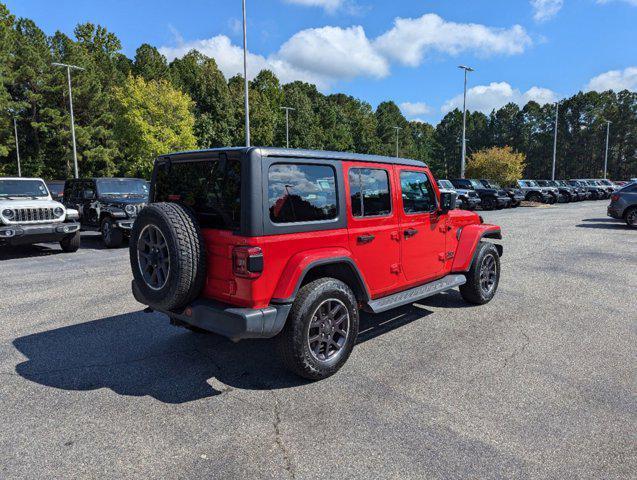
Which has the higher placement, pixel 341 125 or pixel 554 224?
pixel 341 125

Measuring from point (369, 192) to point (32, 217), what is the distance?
358 inches

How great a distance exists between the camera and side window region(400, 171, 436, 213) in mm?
4859

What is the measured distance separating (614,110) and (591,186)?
48.1 metres

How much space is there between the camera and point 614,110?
7525 centimetres

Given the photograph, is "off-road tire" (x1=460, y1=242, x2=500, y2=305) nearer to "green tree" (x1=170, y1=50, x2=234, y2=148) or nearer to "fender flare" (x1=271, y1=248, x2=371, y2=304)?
"fender flare" (x1=271, y1=248, x2=371, y2=304)

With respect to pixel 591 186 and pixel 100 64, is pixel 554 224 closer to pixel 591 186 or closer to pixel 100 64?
pixel 591 186

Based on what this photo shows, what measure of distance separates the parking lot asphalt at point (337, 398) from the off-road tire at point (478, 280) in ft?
0.56

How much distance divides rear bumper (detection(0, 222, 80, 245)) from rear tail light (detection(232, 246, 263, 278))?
8507mm

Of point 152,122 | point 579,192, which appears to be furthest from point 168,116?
point 579,192

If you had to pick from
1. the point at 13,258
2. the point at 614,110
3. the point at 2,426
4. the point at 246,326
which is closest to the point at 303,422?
the point at 246,326

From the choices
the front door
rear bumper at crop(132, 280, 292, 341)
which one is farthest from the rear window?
the front door

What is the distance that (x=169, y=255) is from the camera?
3562 mm

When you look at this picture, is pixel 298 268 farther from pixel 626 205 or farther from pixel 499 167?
pixel 499 167

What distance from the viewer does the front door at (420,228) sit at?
4.79 meters
